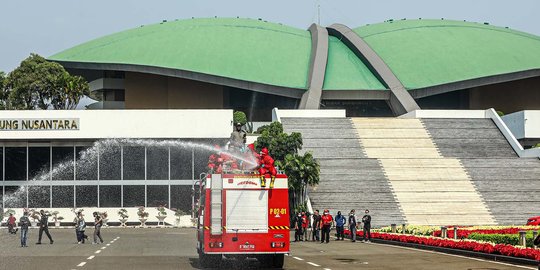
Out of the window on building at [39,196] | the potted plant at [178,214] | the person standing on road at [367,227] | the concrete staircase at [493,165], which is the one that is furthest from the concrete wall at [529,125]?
the person standing on road at [367,227]

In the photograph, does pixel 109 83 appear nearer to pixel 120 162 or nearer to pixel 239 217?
pixel 120 162

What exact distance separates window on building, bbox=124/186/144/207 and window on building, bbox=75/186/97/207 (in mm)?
2437

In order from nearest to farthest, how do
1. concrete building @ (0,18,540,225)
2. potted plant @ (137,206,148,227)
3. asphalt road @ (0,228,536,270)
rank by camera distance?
asphalt road @ (0,228,536,270) → concrete building @ (0,18,540,225) → potted plant @ (137,206,148,227)

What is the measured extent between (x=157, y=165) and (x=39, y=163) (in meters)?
9.57

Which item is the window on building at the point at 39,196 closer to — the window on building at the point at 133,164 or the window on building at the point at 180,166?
the window on building at the point at 133,164

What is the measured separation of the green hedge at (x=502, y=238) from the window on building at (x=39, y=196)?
149ft

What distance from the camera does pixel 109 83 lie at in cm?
10450

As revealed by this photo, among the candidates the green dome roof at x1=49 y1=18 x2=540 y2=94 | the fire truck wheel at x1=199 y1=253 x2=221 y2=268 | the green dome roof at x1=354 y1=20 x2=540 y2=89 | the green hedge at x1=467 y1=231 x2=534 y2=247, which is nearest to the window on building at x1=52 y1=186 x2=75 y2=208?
the green dome roof at x1=49 y1=18 x2=540 y2=94

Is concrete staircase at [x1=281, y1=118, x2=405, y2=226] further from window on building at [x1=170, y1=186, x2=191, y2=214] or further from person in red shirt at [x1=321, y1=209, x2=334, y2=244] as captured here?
person in red shirt at [x1=321, y1=209, x2=334, y2=244]

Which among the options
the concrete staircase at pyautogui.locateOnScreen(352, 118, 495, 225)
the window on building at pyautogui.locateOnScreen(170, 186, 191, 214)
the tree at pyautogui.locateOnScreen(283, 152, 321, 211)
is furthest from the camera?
the window on building at pyautogui.locateOnScreen(170, 186, 191, 214)

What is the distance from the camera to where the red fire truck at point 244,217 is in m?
25.0

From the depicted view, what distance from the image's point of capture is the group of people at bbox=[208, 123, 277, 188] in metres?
25.6

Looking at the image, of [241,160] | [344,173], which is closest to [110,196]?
[344,173]

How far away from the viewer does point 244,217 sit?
25266 mm
